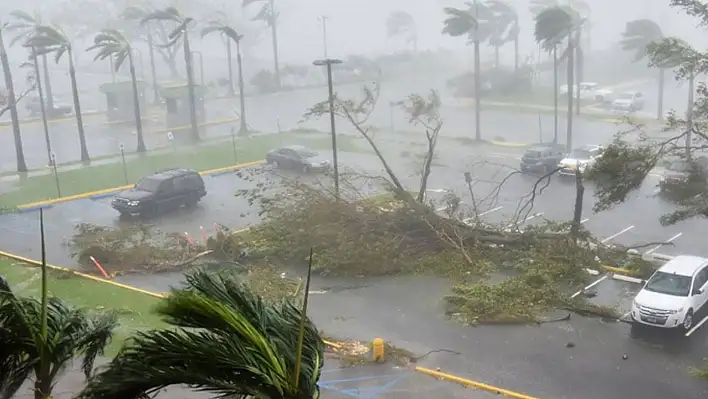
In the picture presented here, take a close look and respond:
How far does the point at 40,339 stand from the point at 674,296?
13.1 m

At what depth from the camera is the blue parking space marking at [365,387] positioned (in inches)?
524

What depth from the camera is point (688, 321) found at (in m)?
15.6

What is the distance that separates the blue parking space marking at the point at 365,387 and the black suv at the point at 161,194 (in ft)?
45.0

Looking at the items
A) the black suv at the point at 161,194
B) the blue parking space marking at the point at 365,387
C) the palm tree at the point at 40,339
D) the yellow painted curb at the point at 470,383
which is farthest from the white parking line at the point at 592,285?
the black suv at the point at 161,194

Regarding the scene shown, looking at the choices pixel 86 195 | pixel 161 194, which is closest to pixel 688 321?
pixel 161 194

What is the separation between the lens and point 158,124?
50250 millimetres

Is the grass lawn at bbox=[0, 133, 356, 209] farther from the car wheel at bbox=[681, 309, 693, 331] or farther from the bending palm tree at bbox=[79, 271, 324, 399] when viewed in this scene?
the bending palm tree at bbox=[79, 271, 324, 399]

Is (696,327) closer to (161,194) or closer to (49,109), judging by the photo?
(161,194)

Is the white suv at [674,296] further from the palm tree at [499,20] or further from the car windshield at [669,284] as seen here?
the palm tree at [499,20]

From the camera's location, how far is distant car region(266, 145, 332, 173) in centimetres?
3288

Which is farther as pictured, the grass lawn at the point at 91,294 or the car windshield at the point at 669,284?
the grass lawn at the point at 91,294

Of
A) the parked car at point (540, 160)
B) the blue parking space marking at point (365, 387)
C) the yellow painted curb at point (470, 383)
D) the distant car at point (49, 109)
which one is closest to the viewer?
the yellow painted curb at point (470, 383)

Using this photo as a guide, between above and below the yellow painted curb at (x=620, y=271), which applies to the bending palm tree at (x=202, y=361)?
above

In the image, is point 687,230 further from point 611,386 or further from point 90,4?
point 90,4
